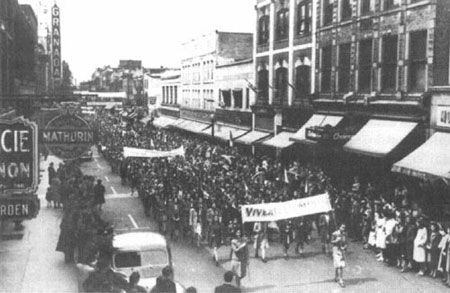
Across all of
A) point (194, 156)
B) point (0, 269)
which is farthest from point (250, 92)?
point (0, 269)

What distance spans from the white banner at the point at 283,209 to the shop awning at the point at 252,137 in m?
21.1

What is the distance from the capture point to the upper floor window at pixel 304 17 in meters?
35.0

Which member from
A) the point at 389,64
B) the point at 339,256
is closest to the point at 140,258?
the point at 339,256

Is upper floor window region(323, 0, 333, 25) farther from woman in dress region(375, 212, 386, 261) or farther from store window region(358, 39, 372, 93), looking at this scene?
woman in dress region(375, 212, 386, 261)

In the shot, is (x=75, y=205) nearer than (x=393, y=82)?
Yes

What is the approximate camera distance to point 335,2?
30.7m

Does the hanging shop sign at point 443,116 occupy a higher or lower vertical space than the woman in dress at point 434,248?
higher

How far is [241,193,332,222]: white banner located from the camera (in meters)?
17.7

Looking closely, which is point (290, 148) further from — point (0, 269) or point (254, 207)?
point (0, 269)

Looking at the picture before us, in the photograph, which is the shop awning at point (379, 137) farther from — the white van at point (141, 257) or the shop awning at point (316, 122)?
the white van at point (141, 257)

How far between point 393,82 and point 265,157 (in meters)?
12.5

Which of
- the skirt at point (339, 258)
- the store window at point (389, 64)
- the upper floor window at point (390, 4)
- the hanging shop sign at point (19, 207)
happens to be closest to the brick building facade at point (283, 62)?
the store window at point (389, 64)

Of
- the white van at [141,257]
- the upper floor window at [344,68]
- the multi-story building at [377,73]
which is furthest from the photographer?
the upper floor window at [344,68]

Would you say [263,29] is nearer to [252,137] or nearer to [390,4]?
[252,137]
